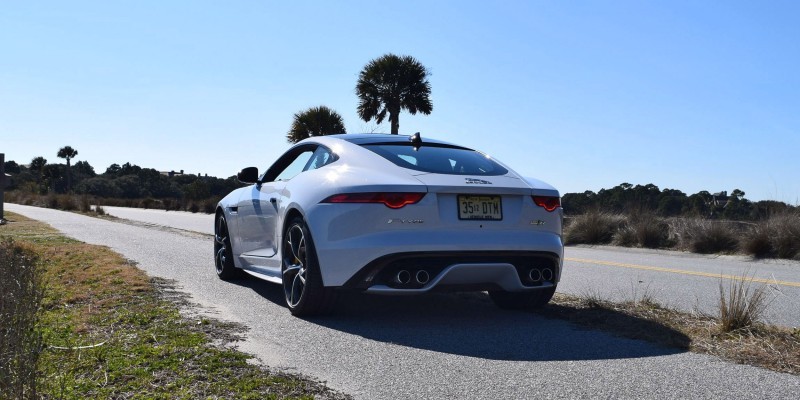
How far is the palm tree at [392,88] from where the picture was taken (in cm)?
3994

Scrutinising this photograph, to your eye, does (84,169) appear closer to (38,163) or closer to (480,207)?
(38,163)

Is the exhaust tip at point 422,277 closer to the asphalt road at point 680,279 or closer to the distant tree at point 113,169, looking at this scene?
the asphalt road at point 680,279

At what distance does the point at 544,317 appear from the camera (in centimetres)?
605

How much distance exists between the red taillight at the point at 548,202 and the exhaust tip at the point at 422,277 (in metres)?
1.00

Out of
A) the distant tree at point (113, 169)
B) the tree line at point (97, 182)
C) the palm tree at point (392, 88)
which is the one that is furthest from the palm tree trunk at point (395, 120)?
the distant tree at point (113, 169)

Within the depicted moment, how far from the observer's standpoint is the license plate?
5531 mm

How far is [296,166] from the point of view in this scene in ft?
23.1

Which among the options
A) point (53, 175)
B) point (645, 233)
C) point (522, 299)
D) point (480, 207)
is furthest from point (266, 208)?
point (53, 175)

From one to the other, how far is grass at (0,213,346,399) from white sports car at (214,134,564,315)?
0.86m

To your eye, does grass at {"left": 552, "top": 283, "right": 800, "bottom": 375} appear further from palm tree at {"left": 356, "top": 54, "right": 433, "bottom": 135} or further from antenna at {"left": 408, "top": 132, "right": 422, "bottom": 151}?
palm tree at {"left": 356, "top": 54, "right": 433, "bottom": 135}

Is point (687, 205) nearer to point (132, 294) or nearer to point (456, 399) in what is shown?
point (132, 294)

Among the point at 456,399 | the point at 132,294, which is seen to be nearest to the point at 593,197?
the point at 132,294

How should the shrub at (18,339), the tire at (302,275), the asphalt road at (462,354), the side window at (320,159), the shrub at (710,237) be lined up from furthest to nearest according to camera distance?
the shrub at (710,237) < the side window at (320,159) < the tire at (302,275) < the asphalt road at (462,354) < the shrub at (18,339)

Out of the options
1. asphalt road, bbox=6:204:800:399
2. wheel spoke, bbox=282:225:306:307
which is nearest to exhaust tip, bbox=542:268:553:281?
asphalt road, bbox=6:204:800:399
